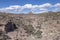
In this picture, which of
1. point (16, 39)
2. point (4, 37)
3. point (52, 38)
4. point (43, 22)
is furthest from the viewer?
point (43, 22)

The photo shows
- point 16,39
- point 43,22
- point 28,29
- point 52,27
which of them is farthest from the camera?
point 43,22

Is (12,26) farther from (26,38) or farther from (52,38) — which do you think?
(52,38)

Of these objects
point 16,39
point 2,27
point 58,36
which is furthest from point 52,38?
point 2,27

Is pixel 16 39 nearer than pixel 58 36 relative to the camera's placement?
Yes

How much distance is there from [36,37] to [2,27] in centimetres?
652

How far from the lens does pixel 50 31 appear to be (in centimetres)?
3456

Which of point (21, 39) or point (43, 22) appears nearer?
point (21, 39)

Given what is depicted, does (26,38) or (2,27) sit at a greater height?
(2,27)

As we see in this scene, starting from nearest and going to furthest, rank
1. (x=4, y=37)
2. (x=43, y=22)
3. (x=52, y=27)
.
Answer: (x=4, y=37) < (x=52, y=27) < (x=43, y=22)

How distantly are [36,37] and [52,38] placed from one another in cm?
298

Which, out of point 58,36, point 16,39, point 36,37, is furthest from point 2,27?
point 58,36

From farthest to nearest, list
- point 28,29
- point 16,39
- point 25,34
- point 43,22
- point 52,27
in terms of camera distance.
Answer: point 43,22 < point 52,27 < point 28,29 < point 25,34 < point 16,39

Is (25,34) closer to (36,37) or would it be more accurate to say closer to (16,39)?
(36,37)

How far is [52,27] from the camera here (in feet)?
121
